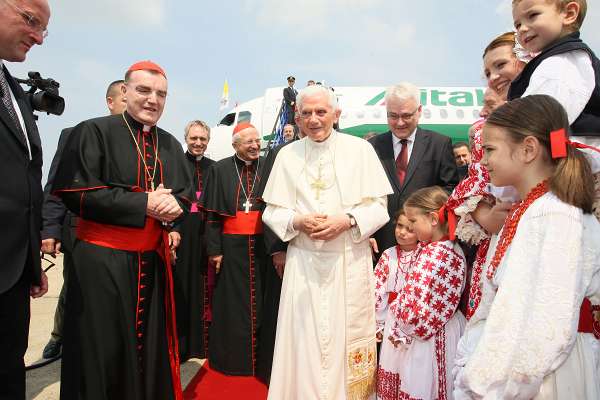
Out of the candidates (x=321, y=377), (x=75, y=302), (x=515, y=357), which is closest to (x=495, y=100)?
(x=515, y=357)

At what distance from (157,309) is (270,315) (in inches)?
53.7

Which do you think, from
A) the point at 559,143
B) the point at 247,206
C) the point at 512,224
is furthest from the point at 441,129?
the point at 559,143

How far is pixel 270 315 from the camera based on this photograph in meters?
3.99

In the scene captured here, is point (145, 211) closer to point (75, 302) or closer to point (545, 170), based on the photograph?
point (75, 302)

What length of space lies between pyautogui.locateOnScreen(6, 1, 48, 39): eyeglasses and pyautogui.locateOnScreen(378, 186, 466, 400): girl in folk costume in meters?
2.22

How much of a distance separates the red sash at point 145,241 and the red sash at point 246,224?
1.47m

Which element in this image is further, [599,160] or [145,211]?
[145,211]

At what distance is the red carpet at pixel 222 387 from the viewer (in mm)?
3740

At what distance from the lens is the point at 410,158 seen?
3557mm

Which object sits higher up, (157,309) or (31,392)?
(157,309)

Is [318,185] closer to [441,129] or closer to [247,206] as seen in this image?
[247,206]

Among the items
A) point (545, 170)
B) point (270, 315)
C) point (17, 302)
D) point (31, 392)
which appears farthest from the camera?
point (270, 315)

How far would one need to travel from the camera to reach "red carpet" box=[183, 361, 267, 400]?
3740 mm

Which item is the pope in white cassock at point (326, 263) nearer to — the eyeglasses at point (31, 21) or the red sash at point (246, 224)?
the red sash at point (246, 224)
